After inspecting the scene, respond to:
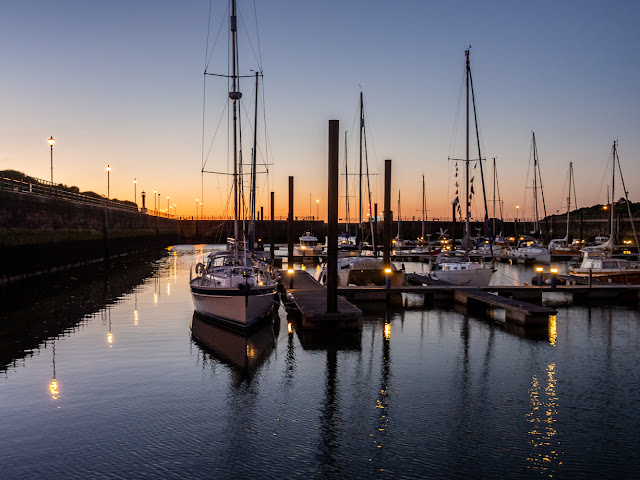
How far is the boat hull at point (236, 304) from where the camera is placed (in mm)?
20109

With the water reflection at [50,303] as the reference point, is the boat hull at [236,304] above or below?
above

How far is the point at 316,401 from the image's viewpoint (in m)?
13.0

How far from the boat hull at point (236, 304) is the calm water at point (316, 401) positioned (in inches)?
26.0

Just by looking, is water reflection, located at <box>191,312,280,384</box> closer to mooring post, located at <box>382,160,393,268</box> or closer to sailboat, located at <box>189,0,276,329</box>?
sailboat, located at <box>189,0,276,329</box>

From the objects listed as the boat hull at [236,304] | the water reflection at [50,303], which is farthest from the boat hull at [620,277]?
the water reflection at [50,303]

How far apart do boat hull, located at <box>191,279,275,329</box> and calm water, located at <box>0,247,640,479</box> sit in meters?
0.66

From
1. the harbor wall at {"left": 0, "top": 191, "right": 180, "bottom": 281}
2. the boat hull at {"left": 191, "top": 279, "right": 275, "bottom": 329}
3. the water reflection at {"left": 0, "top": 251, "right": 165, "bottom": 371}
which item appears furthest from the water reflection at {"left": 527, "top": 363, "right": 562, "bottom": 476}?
the harbor wall at {"left": 0, "top": 191, "right": 180, "bottom": 281}

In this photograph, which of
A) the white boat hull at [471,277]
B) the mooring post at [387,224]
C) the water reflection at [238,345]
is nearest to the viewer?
the water reflection at [238,345]

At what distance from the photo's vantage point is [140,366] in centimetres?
1605

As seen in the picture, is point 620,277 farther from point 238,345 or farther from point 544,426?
point 544,426

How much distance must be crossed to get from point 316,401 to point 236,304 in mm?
8015

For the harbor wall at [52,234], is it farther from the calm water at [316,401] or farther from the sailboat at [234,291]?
the sailboat at [234,291]

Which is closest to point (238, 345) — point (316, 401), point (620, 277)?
point (316, 401)

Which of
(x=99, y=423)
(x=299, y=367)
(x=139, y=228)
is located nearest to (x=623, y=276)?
(x=299, y=367)
